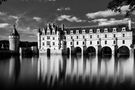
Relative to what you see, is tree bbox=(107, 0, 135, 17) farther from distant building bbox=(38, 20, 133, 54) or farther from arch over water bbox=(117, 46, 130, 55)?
arch over water bbox=(117, 46, 130, 55)

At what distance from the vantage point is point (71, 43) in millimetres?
60938

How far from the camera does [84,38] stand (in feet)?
195

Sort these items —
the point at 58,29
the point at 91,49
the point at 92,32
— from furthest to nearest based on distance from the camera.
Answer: the point at 91,49
the point at 58,29
the point at 92,32

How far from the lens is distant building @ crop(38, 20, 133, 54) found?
53312 mm

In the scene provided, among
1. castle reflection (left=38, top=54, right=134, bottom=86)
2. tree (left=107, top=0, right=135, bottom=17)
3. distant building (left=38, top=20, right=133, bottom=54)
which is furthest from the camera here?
distant building (left=38, top=20, right=133, bottom=54)

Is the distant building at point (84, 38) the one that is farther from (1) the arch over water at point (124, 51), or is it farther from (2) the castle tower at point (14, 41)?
(2) the castle tower at point (14, 41)

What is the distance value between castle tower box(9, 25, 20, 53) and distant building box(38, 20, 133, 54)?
32.3 feet

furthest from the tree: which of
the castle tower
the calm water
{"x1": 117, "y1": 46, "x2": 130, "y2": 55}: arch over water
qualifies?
the castle tower

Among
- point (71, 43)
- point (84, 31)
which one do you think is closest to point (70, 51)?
point (71, 43)

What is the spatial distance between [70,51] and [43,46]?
41.3ft

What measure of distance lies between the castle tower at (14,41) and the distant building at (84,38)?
9.86m

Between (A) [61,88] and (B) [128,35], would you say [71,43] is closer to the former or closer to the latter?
(B) [128,35]

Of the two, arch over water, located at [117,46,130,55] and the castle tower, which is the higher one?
the castle tower

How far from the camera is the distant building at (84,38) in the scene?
5331cm
